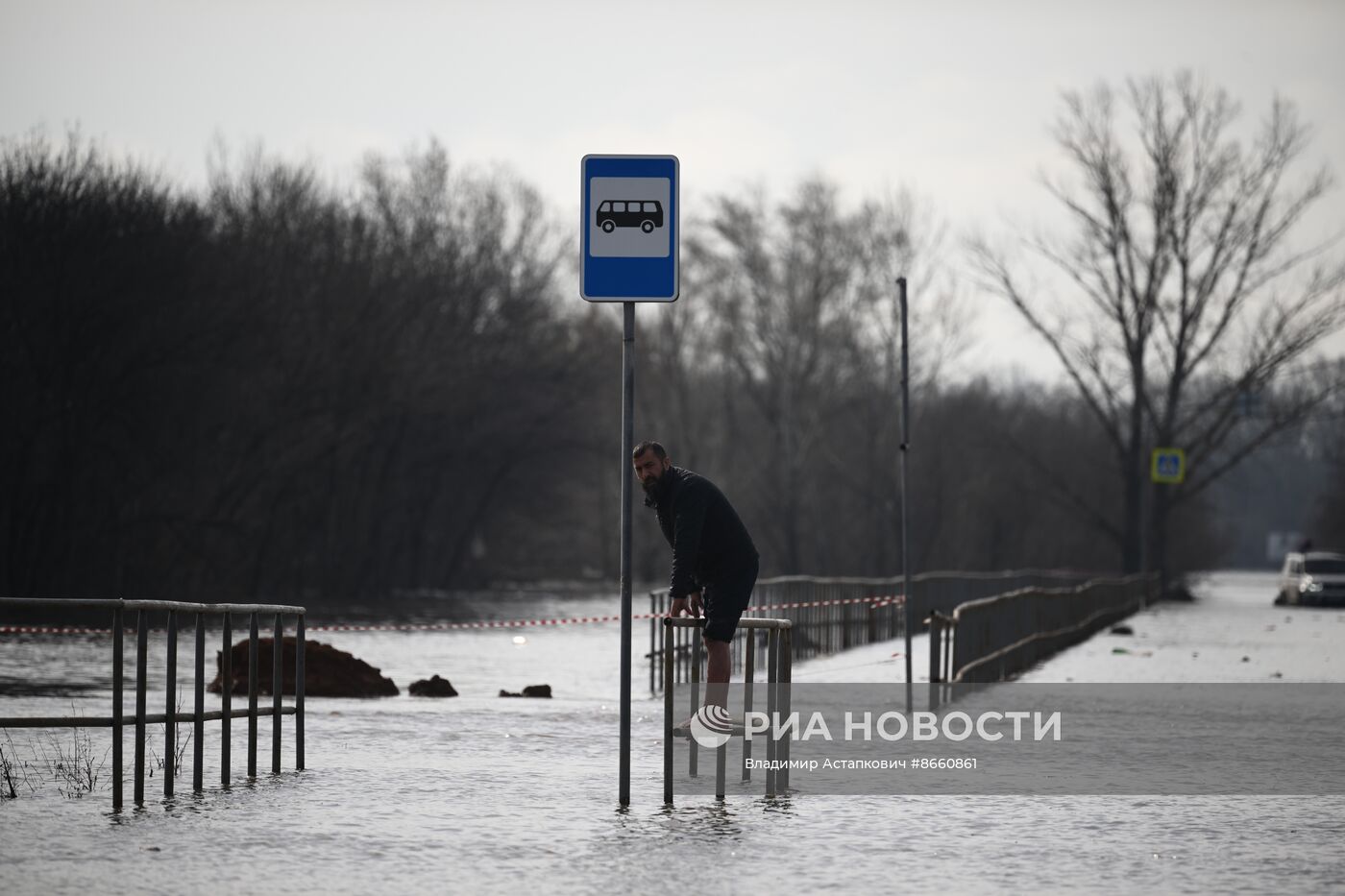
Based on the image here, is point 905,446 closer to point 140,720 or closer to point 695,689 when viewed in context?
point 695,689

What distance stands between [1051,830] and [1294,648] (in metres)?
22.6

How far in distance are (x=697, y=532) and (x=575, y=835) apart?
2.58 metres

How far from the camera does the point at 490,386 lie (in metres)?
60.1

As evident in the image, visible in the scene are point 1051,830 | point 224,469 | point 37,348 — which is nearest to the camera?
point 1051,830

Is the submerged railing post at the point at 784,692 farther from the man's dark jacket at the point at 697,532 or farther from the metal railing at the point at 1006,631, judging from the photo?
the metal railing at the point at 1006,631

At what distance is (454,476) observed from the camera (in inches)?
2470

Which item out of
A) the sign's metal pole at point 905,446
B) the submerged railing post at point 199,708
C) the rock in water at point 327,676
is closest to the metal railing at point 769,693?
the submerged railing post at point 199,708

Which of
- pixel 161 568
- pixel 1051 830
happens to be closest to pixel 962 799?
pixel 1051 830

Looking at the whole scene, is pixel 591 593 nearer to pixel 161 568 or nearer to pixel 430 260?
pixel 430 260

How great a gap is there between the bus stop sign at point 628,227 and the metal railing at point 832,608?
1030cm

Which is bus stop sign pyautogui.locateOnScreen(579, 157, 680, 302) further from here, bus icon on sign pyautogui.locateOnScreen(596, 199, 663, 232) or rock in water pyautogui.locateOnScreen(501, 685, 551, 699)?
rock in water pyautogui.locateOnScreen(501, 685, 551, 699)

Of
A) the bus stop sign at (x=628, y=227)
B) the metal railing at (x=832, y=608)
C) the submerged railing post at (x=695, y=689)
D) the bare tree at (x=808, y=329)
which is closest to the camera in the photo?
the bus stop sign at (x=628, y=227)

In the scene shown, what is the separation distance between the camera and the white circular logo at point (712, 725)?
11.6 m

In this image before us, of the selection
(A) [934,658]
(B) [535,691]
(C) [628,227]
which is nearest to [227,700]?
(C) [628,227]
